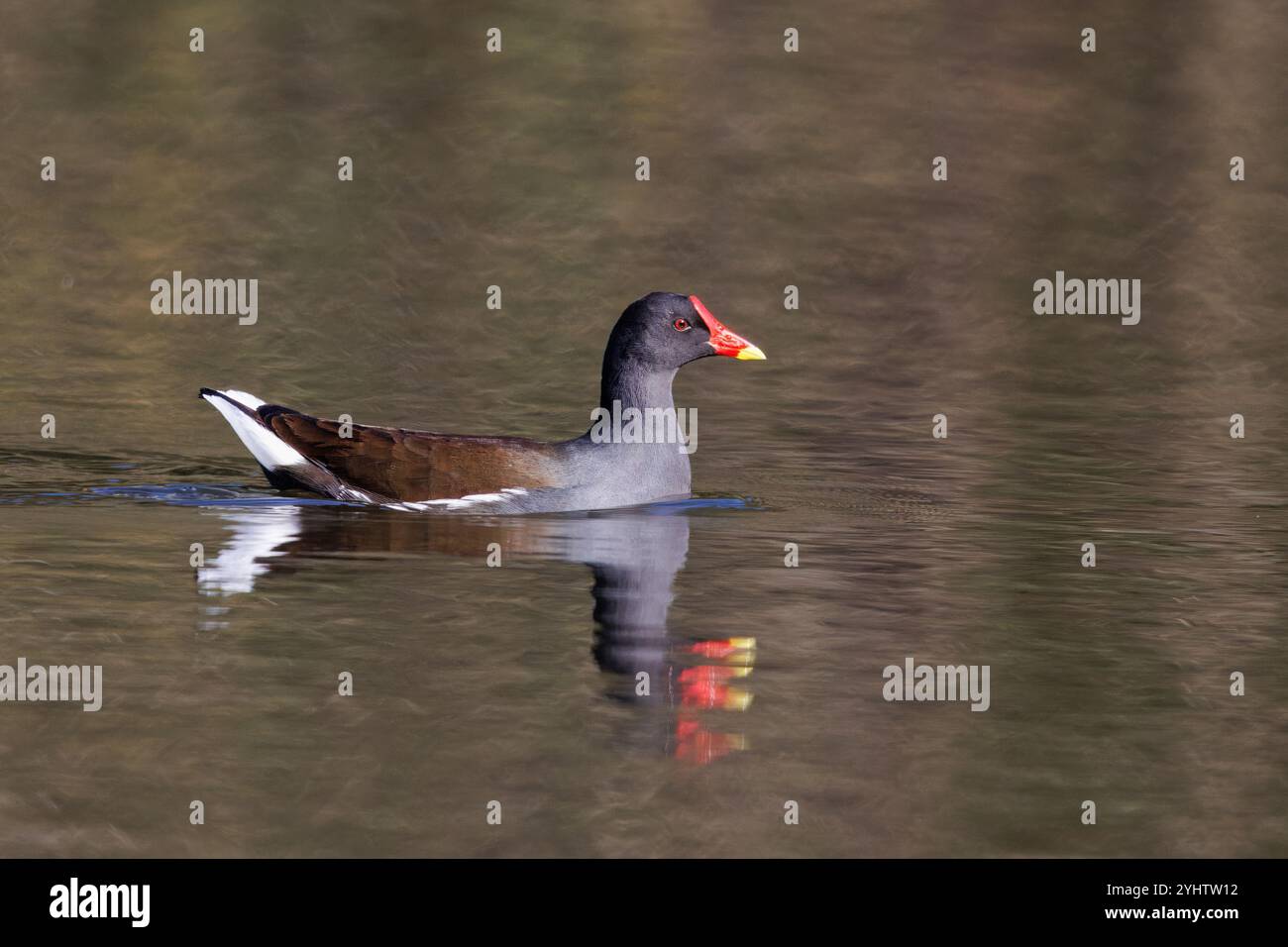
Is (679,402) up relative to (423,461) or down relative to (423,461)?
up

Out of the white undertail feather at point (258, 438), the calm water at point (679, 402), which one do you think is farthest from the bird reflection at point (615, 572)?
the white undertail feather at point (258, 438)

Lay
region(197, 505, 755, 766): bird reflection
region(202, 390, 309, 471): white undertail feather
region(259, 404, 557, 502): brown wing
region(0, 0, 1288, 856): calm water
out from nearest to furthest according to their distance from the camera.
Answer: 1. region(0, 0, 1288, 856): calm water
2. region(197, 505, 755, 766): bird reflection
3. region(259, 404, 557, 502): brown wing
4. region(202, 390, 309, 471): white undertail feather

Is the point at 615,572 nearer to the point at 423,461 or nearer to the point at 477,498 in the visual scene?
the point at 477,498

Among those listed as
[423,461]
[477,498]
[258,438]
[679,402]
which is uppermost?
[679,402]

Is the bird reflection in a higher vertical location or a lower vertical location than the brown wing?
lower

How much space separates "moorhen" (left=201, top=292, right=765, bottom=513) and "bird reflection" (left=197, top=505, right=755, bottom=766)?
0.23 meters

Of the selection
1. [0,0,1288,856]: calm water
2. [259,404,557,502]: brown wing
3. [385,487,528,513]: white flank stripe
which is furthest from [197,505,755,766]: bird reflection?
[259,404,557,502]: brown wing

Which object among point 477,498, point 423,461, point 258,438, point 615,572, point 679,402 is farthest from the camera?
point 679,402

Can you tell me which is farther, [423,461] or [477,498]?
[423,461]

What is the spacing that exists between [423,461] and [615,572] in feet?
8.07

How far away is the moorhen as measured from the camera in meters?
15.3

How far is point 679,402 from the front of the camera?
68.0ft

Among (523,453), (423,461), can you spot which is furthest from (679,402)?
(423,461)

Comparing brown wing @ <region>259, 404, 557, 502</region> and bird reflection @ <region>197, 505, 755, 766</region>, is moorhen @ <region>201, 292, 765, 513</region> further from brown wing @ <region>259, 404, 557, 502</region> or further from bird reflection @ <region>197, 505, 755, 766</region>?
bird reflection @ <region>197, 505, 755, 766</region>
